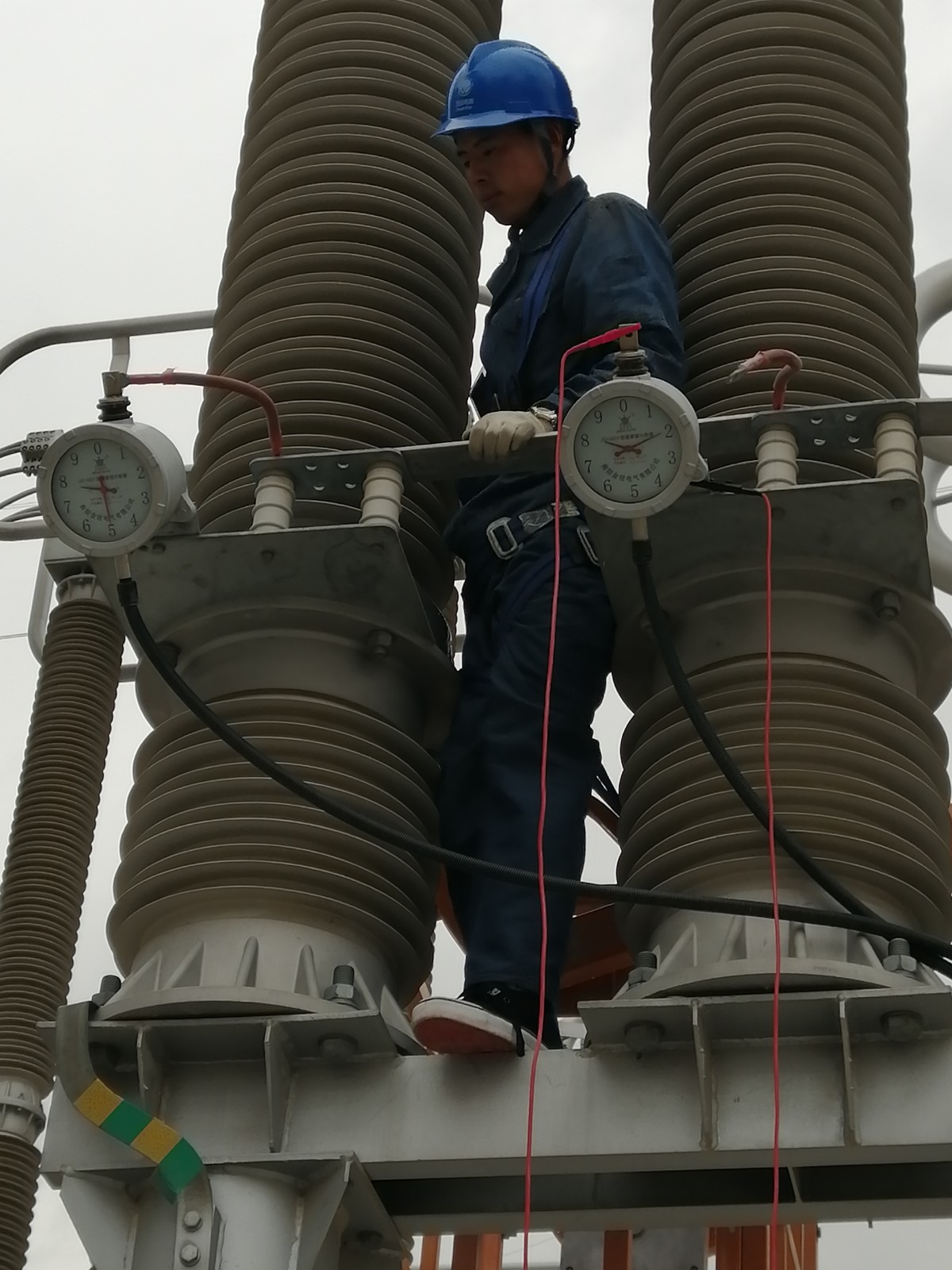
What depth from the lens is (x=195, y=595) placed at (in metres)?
4.74

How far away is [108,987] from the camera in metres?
4.32

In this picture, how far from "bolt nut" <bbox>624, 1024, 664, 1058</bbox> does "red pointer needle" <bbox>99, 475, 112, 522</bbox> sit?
146 centimetres

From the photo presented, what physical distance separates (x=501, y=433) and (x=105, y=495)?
83cm

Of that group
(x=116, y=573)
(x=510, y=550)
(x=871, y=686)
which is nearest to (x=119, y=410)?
(x=116, y=573)

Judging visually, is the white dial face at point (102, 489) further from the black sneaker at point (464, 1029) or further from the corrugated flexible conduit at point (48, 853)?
the corrugated flexible conduit at point (48, 853)

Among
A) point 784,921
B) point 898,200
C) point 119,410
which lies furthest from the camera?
point 898,200

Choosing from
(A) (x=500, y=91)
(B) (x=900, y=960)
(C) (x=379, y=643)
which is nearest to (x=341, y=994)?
(C) (x=379, y=643)

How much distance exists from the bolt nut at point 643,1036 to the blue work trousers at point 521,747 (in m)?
0.34

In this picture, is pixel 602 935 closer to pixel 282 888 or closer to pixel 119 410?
pixel 282 888

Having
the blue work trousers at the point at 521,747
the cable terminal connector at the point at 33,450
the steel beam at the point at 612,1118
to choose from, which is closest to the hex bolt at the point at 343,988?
the steel beam at the point at 612,1118

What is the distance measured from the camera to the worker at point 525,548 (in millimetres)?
4379

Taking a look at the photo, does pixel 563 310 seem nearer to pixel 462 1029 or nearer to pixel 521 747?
pixel 521 747

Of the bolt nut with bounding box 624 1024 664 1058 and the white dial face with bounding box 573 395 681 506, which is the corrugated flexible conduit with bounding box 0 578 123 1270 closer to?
the bolt nut with bounding box 624 1024 664 1058

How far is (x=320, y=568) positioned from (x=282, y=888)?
2.39 ft
